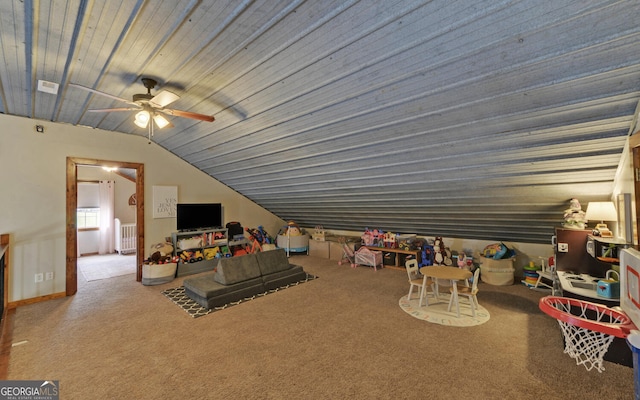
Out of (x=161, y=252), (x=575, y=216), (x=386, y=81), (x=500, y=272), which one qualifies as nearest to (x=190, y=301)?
(x=161, y=252)

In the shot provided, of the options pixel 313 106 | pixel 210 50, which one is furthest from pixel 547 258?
pixel 210 50

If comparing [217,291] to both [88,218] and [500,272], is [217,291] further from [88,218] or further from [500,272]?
[88,218]

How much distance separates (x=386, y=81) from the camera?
94.8 inches

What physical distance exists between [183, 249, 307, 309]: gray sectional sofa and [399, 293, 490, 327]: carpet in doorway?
2.00m

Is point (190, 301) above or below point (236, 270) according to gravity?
below

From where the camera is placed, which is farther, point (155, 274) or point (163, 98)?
point (155, 274)

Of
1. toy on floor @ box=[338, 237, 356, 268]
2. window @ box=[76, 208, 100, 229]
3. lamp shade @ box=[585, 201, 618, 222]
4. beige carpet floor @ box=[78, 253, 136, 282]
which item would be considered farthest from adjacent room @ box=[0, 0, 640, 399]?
window @ box=[76, 208, 100, 229]

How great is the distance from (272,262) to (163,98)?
9.84 feet


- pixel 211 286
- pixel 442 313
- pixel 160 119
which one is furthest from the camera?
pixel 211 286

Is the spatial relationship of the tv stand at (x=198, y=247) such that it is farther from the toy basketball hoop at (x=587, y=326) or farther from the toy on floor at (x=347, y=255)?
the toy basketball hoop at (x=587, y=326)

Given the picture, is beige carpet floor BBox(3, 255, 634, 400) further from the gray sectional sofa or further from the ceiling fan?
the ceiling fan

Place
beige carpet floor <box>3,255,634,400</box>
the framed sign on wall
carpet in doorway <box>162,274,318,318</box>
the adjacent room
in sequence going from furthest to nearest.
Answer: the framed sign on wall → carpet in doorway <box>162,274,318,318</box> → beige carpet floor <box>3,255,634,400</box> → the adjacent room

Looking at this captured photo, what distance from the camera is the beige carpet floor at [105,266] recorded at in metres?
5.59

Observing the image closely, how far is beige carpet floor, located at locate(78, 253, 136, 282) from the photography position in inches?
220
